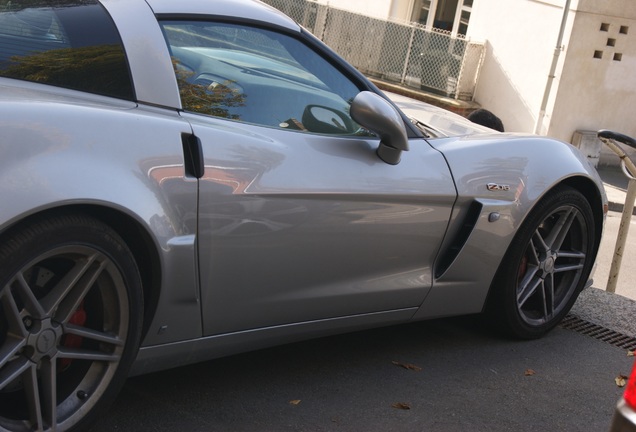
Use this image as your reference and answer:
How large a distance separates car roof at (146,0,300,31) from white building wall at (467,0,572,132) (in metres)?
12.5

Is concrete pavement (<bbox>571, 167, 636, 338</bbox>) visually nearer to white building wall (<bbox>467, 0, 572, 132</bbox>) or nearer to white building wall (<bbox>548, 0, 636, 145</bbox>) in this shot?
white building wall (<bbox>548, 0, 636, 145</bbox>)

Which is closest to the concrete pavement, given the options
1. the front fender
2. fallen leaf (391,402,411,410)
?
the front fender

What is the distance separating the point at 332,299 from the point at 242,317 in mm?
461

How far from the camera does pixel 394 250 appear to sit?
153 inches

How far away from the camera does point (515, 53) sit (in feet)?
53.6

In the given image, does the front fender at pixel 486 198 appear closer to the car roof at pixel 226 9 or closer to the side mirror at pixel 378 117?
the side mirror at pixel 378 117

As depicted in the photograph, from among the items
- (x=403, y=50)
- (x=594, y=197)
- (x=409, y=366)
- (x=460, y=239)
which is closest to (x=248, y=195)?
(x=460, y=239)

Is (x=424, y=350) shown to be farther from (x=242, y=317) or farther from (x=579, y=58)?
(x=579, y=58)

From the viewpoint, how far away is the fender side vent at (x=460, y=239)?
4168mm

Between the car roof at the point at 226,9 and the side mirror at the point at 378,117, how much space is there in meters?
0.46

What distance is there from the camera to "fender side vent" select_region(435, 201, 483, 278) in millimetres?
4168

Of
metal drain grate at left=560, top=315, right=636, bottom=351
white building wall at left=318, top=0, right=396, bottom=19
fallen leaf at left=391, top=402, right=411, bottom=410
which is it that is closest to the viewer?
fallen leaf at left=391, top=402, right=411, bottom=410

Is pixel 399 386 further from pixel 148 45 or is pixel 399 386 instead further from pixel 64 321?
pixel 148 45

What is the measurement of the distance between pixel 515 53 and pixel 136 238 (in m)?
14.2
